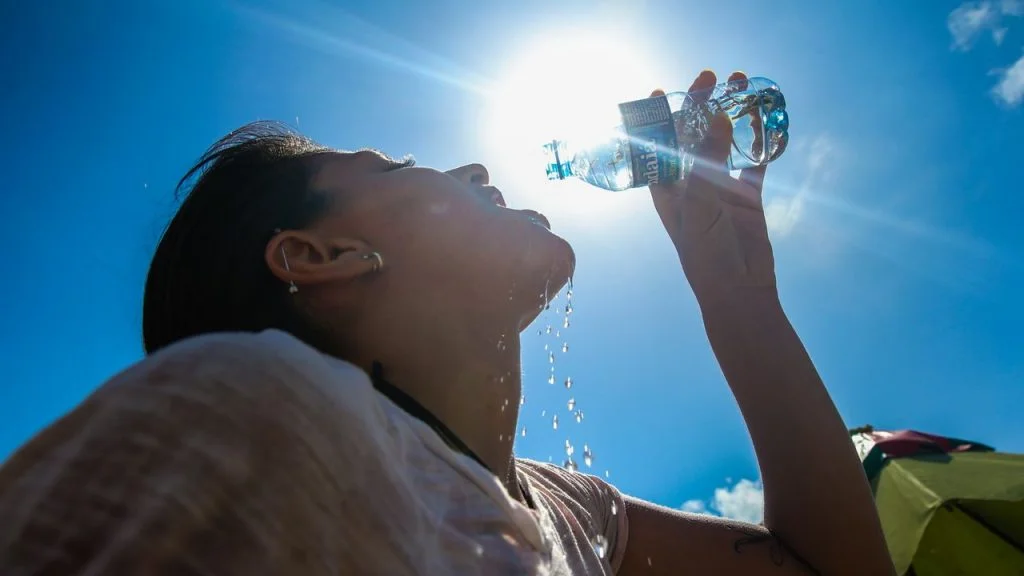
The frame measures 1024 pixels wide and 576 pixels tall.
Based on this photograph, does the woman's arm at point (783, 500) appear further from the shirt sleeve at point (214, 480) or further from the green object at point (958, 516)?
the green object at point (958, 516)

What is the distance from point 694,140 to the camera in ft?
10.8

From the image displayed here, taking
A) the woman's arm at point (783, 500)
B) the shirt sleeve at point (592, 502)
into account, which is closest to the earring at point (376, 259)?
the shirt sleeve at point (592, 502)

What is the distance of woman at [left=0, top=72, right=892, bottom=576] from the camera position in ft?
2.07

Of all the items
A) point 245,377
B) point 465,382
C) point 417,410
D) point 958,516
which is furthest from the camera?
point 958,516

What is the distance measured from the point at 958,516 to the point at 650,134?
15.8ft

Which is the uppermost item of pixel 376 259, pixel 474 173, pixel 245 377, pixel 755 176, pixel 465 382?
pixel 474 173

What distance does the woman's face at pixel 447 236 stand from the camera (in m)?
1.80

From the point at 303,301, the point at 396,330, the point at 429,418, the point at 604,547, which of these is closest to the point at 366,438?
the point at 429,418

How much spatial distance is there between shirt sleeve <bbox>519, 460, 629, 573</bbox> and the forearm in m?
0.63

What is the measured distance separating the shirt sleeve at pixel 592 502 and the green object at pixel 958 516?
4310 millimetres

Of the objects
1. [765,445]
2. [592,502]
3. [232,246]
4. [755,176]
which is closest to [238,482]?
[232,246]

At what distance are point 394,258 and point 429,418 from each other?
58 centimetres

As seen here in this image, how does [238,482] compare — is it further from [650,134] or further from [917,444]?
[917,444]

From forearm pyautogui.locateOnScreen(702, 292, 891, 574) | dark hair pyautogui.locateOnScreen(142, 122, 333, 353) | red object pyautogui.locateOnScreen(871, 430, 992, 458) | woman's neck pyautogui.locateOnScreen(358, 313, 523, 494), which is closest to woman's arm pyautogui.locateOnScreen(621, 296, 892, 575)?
forearm pyautogui.locateOnScreen(702, 292, 891, 574)
